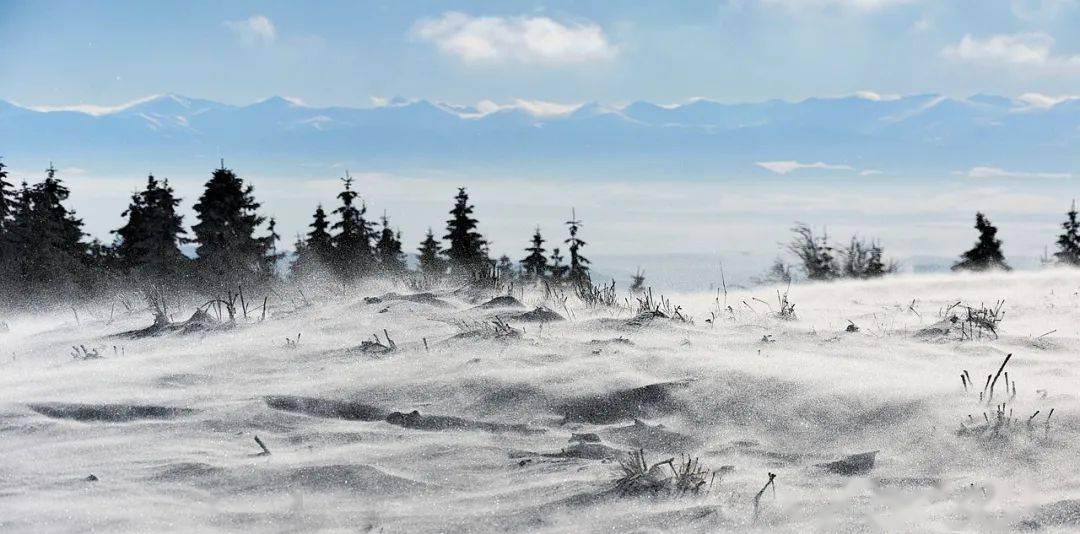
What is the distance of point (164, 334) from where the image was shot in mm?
5902

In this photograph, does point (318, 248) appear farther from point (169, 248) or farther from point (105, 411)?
point (105, 411)

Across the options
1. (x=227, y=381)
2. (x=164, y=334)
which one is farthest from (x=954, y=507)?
(x=164, y=334)

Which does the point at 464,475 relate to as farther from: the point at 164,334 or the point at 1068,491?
the point at 164,334

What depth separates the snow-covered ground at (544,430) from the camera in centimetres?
249

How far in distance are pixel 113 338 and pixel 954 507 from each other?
5.83m

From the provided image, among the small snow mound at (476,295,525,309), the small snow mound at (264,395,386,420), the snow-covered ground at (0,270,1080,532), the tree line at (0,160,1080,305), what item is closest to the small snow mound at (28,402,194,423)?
the snow-covered ground at (0,270,1080,532)

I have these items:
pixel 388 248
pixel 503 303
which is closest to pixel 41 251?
pixel 388 248

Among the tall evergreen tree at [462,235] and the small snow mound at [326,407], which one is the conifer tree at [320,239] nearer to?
the tall evergreen tree at [462,235]

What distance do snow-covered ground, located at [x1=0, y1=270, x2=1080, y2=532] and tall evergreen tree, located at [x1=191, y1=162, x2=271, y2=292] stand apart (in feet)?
100

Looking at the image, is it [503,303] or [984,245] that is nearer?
[503,303]

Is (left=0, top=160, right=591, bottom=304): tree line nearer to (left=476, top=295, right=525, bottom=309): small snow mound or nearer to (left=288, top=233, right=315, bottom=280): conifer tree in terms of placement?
(left=288, top=233, right=315, bottom=280): conifer tree

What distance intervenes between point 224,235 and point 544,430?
33.6 m

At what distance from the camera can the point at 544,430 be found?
3.23 m

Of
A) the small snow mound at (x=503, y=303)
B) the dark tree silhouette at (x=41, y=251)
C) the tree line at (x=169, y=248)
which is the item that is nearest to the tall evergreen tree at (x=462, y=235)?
the tree line at (x=169, y=248)
